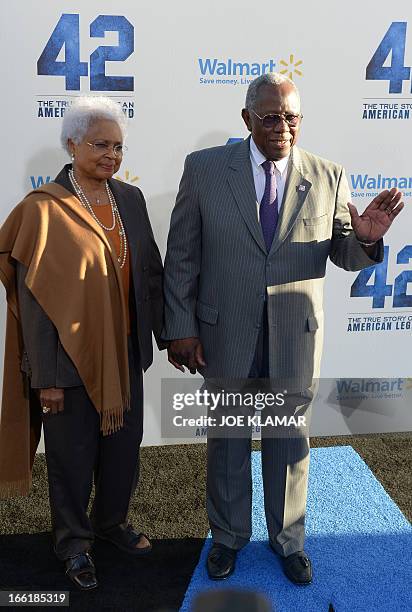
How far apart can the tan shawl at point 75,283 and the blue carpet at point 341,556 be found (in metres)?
0.86

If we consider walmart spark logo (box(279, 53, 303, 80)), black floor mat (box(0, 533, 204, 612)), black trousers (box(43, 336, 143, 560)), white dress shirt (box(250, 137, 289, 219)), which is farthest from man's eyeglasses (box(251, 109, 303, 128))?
black floor mat (box(0, 533, 204, 612))

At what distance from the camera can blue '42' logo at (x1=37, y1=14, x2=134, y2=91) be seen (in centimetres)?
327

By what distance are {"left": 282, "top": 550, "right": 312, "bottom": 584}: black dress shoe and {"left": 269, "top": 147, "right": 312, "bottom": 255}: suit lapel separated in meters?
1.22

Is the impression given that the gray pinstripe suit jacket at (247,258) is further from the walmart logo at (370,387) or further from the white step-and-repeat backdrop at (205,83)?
the walmart logo at (370,387)

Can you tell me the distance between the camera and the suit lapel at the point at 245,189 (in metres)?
2.37

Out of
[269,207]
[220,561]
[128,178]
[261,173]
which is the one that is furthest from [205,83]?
[220,561]

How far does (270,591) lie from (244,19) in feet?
8.60

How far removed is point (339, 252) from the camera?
253 centimetres

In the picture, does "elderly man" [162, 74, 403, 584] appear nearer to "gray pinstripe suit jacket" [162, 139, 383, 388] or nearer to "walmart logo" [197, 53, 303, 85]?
"gray pinstripe suit jacket" [162, 139, 383, 388]

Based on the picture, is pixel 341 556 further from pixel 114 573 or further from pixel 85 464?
pixel 85 464

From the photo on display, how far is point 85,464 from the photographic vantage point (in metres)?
2.61

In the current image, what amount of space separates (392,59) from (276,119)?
63.9 inches

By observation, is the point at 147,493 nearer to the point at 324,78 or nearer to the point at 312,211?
the point at 312,211

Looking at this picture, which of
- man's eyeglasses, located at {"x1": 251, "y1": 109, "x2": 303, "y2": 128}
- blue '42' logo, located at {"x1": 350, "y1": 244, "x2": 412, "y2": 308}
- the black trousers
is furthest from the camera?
blue '42' logo, located at {"x1": 350, "y1": 244, "x2": 412, "y2": 308}
